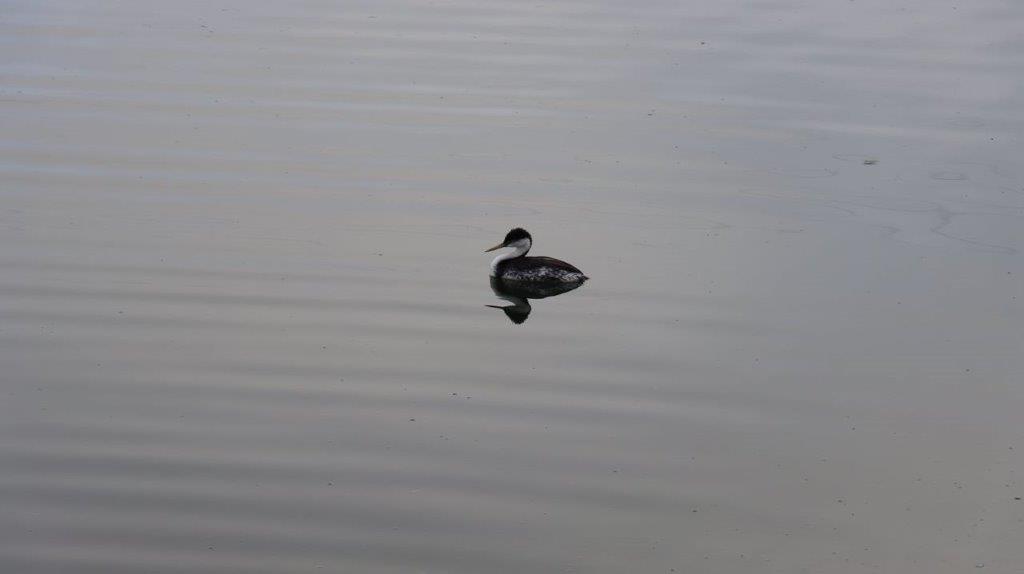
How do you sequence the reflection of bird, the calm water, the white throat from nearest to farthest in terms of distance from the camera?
the calm water
the reflection of bird
the white throat

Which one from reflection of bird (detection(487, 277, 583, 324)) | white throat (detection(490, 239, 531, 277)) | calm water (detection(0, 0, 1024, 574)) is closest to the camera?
calm water (detection(0, 0, 1024, 574))

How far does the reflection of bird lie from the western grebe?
0.03m

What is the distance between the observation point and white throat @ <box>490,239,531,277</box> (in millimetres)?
11040

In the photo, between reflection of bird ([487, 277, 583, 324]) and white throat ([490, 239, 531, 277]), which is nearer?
reflection of bird ([487, 277, 583, 324])

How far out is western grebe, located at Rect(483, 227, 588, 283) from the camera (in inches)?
427

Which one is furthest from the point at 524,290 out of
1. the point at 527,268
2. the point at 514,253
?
the point at 514,253

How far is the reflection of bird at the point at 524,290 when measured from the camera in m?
10.8

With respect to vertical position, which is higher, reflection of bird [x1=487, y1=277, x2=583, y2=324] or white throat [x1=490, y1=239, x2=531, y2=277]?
white throat [x1=490, y1=239, x2=531, y2=277]

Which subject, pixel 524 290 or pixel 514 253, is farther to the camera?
pixel 514 253

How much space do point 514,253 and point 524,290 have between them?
0.38m

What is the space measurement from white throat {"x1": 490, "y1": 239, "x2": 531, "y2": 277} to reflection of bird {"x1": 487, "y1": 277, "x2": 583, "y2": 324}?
86mm

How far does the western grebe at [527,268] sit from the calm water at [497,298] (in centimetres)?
18

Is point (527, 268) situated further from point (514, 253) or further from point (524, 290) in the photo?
point (514, 253)

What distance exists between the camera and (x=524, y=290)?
35.6 ft
